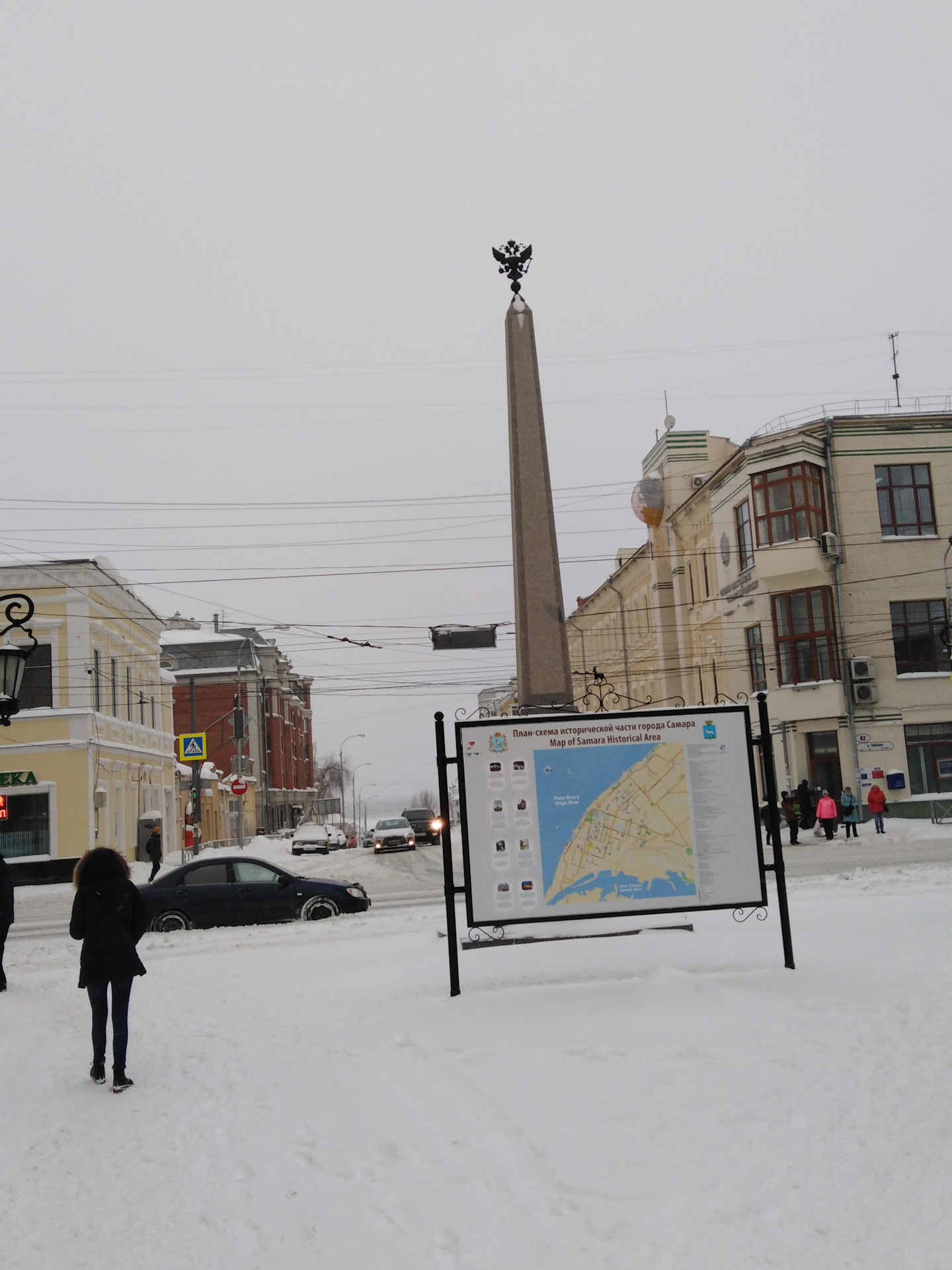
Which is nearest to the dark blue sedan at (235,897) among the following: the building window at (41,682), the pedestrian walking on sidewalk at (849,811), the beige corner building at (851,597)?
the pedestrian walking on sidewalk at (849,811)

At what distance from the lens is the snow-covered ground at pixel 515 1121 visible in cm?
473

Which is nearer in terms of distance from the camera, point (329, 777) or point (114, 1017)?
point (114, 1017)

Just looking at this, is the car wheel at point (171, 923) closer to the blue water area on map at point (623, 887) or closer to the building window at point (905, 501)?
the blue water area on map at point (623, 887)

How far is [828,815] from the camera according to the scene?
29.8 metres

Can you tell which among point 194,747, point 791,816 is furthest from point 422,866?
point 791,816

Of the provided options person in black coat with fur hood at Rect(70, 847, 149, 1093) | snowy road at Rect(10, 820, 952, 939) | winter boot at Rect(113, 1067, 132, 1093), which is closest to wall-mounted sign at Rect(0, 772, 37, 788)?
snowy road at Rect(10, 820, 952, 939)

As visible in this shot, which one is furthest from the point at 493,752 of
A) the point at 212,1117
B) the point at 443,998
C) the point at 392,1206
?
the point at 392,1206

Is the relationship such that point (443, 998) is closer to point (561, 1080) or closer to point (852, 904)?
point (561, 1080)

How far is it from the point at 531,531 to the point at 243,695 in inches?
2666

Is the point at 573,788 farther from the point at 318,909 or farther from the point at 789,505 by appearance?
the point at 789,505

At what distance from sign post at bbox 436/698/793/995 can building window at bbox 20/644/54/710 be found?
2978 centimetres

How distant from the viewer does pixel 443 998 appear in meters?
9.39

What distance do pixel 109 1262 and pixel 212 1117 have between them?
6.31 ft

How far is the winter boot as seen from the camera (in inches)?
292
